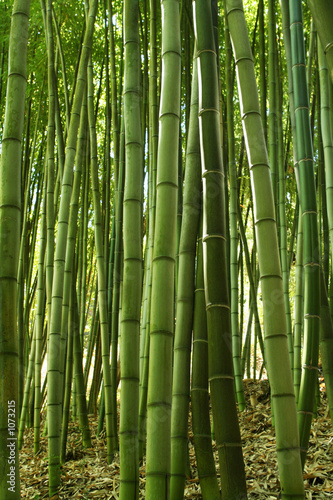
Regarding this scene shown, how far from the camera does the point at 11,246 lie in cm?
99

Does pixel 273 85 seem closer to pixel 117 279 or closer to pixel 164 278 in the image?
pixel 117 279

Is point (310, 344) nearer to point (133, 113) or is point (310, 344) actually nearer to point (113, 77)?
point (133, 113)

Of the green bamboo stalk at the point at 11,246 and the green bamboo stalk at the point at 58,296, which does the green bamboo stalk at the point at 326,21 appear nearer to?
the green bamboo stalk at the point at 11,246

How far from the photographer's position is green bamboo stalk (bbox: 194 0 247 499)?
1.04 metres

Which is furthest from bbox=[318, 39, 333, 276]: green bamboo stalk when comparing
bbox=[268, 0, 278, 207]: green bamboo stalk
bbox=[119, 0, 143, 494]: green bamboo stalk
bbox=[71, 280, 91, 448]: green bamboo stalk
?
bbox=[71, 280, 91, 448]: green bamboo stalk

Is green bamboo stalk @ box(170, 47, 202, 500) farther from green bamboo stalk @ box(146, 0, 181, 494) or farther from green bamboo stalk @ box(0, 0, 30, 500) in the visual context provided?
green bamboo stalk @ box(0, 0, 30, 500)

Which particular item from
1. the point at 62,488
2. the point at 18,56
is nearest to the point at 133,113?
the point at 18,56

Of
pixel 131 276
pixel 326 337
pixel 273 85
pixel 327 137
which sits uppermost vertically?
pixel 273 85

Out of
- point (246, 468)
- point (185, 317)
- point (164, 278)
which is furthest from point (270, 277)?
point (246, 468)

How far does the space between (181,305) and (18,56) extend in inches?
30.7

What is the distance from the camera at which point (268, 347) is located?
3.50 feet

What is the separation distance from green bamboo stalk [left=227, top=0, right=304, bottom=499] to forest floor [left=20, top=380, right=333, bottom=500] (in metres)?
0.77

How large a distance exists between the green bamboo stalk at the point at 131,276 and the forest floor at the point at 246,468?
27.9 inches

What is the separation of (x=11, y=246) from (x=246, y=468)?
5.11ft
